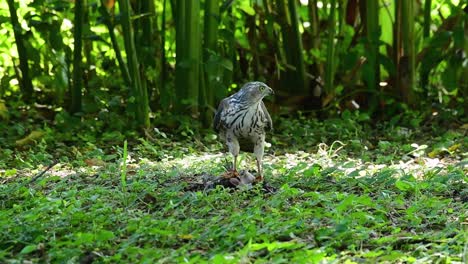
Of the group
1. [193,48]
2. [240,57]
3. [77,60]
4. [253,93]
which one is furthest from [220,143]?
[253,93]

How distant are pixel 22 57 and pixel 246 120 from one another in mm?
3930

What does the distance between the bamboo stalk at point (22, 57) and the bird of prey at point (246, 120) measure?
11.5 ft

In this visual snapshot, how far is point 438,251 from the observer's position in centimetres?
445

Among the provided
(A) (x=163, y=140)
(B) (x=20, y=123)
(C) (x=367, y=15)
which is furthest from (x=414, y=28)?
(B) (x=20, y=123)

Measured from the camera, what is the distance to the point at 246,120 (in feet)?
20.2

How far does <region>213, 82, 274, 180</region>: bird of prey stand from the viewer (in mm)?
6176

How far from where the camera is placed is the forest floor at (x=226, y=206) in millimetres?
4441

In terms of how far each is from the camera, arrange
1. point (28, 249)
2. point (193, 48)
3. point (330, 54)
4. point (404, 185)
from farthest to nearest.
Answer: point (330, 54) → point (193, 48) → point (404, 185) → point (28, 249)

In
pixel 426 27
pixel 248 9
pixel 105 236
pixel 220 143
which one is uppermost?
pixel 248 9

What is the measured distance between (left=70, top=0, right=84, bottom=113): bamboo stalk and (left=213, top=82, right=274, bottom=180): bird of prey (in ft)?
9.27

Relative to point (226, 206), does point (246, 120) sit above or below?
above

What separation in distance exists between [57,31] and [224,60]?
5.25 feet

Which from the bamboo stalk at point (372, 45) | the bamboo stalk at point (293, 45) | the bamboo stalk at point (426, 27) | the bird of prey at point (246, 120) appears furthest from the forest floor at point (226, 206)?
the bamboo stalk at point (293, 45)

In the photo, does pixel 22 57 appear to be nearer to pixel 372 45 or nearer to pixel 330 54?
pixel 330 54
